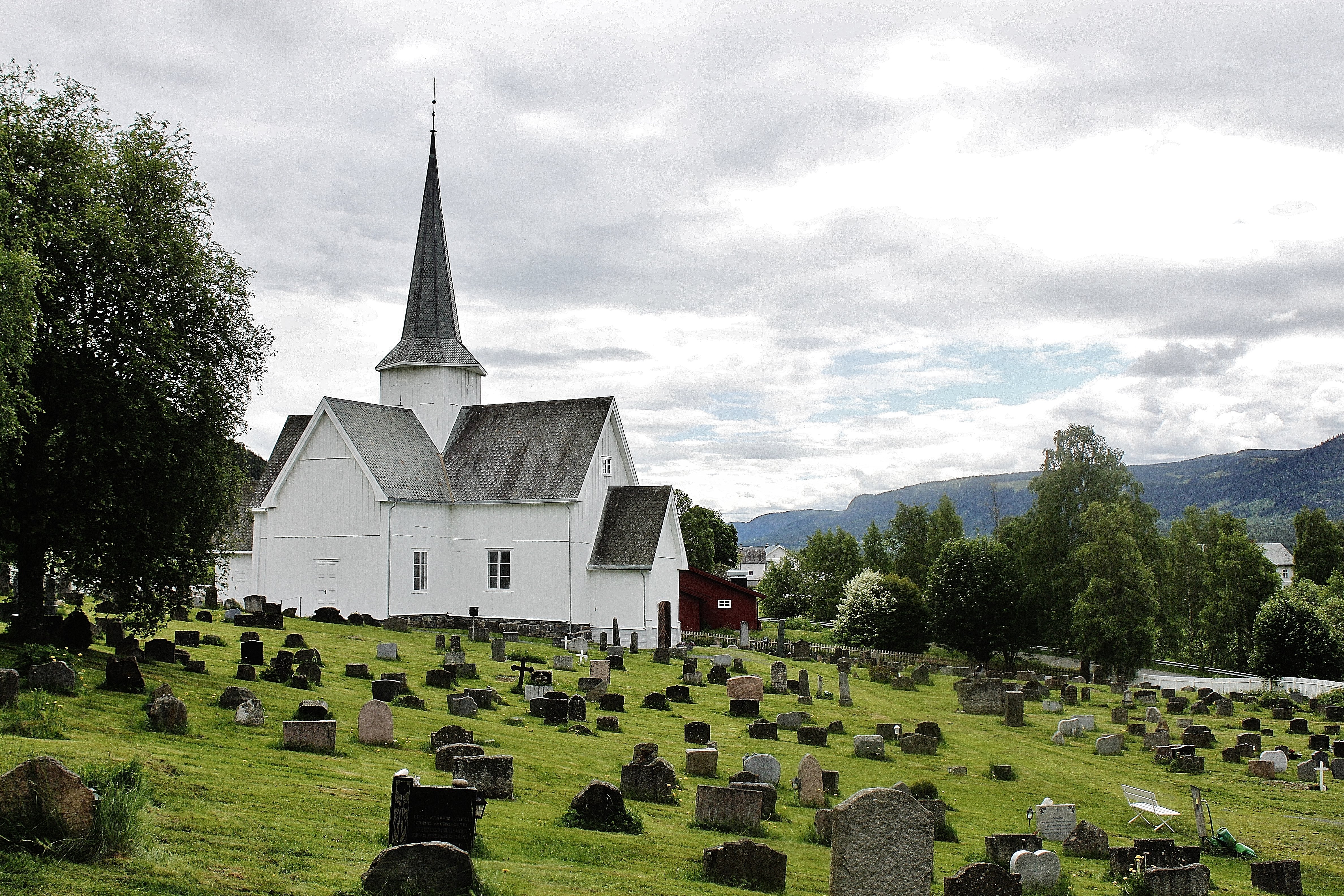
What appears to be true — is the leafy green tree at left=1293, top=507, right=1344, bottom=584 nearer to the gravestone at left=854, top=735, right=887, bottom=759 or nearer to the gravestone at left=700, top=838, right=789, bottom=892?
the gravestone at left=854, top=735, right=887, bottom=759

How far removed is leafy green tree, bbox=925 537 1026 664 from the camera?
173ft

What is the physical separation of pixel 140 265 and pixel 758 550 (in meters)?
178

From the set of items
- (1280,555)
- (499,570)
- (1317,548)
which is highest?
(1317,548)

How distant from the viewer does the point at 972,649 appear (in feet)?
175

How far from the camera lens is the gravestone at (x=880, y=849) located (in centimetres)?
938

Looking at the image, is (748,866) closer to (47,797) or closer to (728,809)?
(728,809)

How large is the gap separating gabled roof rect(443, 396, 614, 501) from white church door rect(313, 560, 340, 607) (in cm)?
506

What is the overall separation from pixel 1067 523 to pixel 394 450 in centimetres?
3503

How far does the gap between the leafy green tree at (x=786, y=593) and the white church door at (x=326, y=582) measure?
147 feet

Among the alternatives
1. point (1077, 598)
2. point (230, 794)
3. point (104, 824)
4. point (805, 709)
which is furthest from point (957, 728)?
point (1077, 598)

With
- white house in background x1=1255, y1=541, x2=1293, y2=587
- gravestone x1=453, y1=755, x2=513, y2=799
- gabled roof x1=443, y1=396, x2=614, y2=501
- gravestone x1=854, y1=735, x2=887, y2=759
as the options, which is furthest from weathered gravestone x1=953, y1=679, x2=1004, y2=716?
white house in background x1=1255, y1=541, x2=1293, y2=587

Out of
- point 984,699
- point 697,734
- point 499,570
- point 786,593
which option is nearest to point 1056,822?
point 697,734

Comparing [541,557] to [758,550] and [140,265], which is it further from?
[758,550]

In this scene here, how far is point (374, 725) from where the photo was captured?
48.2ft
